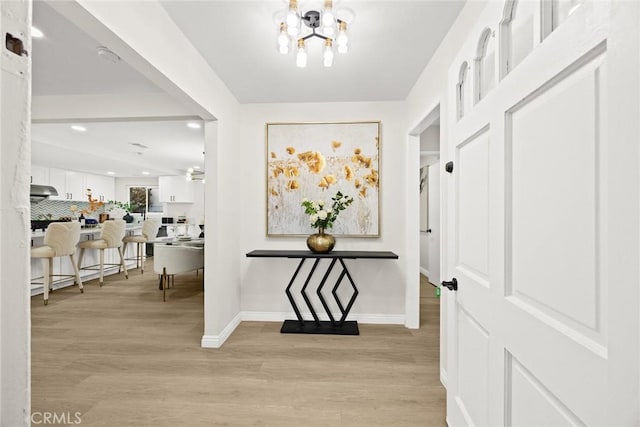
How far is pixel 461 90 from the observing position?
59.4 inches

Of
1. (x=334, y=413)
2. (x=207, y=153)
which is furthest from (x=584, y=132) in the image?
(x=207, y=153)

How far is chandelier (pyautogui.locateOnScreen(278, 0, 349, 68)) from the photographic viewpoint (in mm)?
1523

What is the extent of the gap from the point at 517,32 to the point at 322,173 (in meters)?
2.29

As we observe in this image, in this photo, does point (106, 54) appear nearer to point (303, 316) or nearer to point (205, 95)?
point (205, 95)

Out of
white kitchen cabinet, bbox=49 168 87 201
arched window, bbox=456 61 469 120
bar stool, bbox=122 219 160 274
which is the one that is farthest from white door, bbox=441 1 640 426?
white kitchen cabinet, bbox=49 168 87 201

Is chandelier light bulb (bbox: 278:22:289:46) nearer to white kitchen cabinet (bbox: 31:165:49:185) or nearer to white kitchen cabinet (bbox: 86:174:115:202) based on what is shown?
white kitchen cabinet (bbox: 31:165:49:185)

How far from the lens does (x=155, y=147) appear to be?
5641mm

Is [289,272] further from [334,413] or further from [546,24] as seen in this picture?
[546,24]

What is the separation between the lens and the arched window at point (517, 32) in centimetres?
91

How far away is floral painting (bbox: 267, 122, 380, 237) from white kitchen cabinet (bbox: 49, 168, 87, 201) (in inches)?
285

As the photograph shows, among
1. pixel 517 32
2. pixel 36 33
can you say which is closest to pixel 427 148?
pixel 517 32

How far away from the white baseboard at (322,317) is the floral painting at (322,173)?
880mm

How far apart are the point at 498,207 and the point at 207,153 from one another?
7.63ft

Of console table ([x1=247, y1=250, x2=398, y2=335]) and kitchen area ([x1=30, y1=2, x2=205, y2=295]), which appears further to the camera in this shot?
console table ([x1=247, y1=250, x2=398, y2=335])
